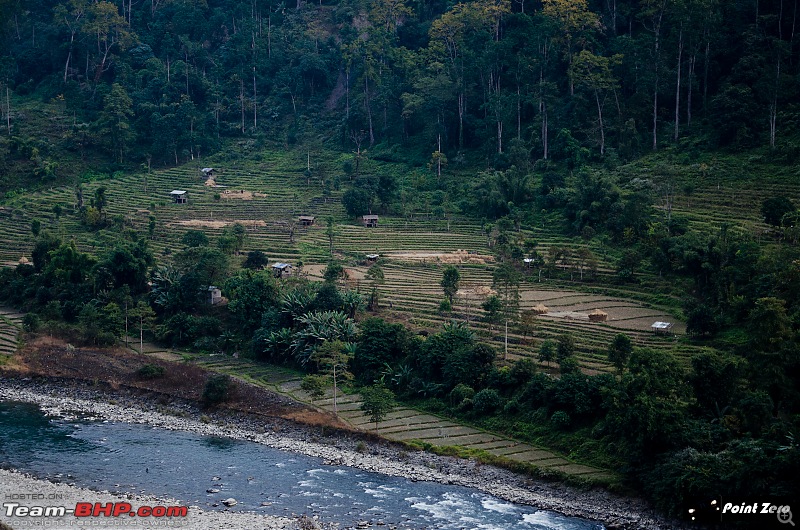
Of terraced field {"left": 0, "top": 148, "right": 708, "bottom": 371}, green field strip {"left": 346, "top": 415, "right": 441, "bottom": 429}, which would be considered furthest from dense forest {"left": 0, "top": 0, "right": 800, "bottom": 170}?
green field strip {"left": 346, "top": 415, "right": 441, "bottom": 429}

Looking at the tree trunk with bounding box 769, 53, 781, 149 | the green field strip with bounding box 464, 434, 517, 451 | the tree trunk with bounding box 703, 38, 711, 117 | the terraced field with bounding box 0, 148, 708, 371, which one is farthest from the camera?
the tree trunk with bounding box 703, 38, 711, 117

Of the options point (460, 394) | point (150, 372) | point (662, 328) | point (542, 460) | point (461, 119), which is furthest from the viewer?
point (461, 119)

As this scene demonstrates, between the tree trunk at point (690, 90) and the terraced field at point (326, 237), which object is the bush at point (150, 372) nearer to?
the terraced field at point (326, 237)

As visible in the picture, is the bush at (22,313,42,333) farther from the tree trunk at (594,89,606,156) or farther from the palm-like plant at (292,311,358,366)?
the tree trunk at (594,89,606,156)

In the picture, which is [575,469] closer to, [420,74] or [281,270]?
[281,270]

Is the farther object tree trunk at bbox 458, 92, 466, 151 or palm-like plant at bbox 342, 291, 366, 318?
tree trunk at bbox 458, 92, 466, 151

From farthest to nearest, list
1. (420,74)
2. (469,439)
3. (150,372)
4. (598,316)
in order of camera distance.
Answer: (420,74) → (598,316) → (150,372) → (469,439)

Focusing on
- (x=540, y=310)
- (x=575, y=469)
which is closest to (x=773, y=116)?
(x=540, y=310)
